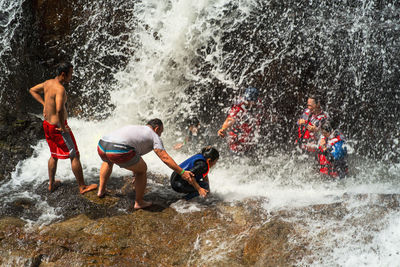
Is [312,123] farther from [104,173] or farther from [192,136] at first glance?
[104,173]

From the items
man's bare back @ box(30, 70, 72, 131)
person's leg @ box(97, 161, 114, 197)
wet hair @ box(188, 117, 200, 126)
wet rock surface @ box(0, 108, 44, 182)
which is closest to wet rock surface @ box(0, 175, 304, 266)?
person's leg @ box(97, 161, 114, 197)

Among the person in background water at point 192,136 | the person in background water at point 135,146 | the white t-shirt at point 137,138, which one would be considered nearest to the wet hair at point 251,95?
the person in background water at point 192,136

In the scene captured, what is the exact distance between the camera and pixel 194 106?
7773mm

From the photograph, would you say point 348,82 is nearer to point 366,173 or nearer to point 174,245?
point 366,173

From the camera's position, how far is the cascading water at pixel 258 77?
6.20 m

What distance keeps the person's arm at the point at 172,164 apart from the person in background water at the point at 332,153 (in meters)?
2.33

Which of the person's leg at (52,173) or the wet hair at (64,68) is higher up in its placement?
the wet hair at (64,68)

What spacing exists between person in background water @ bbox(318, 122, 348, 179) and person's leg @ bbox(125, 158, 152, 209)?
276cm

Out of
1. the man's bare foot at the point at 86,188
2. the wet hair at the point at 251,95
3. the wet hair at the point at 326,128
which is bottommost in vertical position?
the man's bare foot at the point at 86,188

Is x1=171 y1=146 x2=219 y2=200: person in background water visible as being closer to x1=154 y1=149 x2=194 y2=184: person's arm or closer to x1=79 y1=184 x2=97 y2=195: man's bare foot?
x1=154 y1=149 x2=194 y2=184: person's arm

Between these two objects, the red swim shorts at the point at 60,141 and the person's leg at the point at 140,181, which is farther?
the red swim shorts at the point at 60,141

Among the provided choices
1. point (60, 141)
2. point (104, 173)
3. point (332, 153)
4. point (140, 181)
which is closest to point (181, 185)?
point (140, 181)

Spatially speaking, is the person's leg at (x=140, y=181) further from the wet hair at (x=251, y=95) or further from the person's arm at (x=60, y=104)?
the wet hair at (x=251, y=95)

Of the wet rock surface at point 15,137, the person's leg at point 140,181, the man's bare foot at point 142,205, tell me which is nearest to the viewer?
the person's leg at point 140,181
